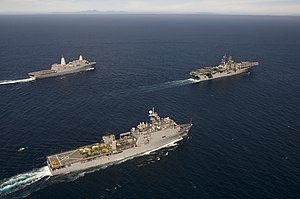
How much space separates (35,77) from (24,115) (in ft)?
199

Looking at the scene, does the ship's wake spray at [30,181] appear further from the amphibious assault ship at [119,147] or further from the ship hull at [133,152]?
the amphibious assault ship at [119,147]

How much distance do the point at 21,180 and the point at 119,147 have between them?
1204 inches

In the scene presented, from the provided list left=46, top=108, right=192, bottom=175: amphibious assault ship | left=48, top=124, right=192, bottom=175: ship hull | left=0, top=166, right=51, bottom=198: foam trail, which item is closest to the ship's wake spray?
left=0, top=166, right=51, bottom=198: foam trail

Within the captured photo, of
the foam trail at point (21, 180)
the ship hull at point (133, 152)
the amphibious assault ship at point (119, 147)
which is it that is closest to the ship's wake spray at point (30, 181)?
the foam trail at point (21, 180)

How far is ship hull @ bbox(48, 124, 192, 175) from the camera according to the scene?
9344 cm

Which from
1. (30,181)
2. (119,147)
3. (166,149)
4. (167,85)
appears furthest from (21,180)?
(167,85)

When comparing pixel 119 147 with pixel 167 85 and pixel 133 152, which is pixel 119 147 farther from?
pixel 167 85

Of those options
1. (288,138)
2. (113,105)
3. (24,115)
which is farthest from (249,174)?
(24,115)

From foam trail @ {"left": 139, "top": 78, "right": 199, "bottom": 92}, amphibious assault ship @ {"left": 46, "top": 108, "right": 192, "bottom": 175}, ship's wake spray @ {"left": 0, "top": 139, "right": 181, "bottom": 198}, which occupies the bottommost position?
ship's wake spray @ {"left": 0, "top": 139, "right": 181, "bottom": 198}

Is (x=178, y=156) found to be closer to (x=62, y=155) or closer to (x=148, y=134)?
(x=148, y=134)

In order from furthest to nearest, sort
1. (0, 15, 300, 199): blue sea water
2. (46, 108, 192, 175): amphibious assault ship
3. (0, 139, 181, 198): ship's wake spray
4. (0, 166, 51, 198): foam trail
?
(46, 108, 192, 175): amphibious assault ship < (0, 15, 300, 199): blue sea water < (0, 166, 51, 198): foam trail < (0, 139, 181, 198): ship's wake spray

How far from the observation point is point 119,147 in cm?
10112

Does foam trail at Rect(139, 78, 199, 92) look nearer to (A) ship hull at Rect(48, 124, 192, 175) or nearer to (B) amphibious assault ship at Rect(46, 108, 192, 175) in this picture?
(B) amphibious assault ship at Rect(46, 108, 192, 175)

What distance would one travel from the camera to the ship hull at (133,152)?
93438 millimetres
